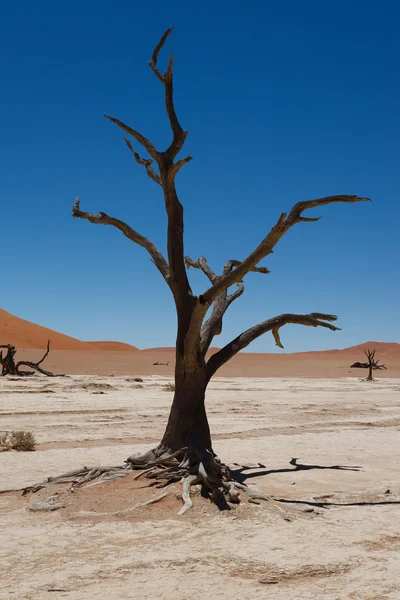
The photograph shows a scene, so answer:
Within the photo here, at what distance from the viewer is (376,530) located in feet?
20.3

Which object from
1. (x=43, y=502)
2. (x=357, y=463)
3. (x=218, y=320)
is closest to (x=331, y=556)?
(x=43, y=502)

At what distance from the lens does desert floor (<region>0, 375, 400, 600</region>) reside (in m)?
4.62

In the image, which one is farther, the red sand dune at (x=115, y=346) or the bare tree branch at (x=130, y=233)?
the red sand dune at (x=115, y=346)

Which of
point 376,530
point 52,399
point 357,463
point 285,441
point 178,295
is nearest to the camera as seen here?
point 376,530

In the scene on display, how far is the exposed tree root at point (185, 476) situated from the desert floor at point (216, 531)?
0.41 feet

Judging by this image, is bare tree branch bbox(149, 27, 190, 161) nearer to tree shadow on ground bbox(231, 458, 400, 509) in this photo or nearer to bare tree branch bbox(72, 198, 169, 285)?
bare tree branch bbox(72, 198, 169, 285)

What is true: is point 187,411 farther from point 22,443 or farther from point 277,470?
point 22,443

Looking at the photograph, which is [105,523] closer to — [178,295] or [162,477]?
[162,477]

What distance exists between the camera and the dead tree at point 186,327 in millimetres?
7199

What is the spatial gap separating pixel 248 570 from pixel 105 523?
1.90m

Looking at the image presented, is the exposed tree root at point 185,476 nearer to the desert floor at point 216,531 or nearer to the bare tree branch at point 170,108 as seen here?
the desert floor at point 216,531

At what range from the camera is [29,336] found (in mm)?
90688

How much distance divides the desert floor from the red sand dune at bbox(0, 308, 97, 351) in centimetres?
7197

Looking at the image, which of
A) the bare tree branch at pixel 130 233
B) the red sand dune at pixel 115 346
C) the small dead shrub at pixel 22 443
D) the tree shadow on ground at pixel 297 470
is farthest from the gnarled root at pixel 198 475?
the red sand dune at pixel 115 346
